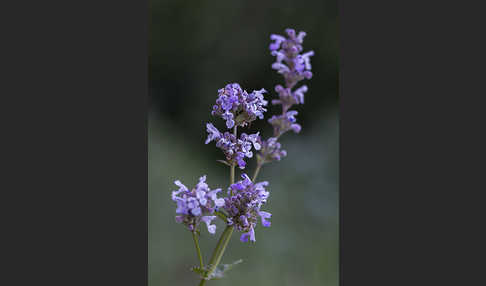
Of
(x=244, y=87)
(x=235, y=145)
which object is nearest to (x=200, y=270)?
(x=235, y=145)

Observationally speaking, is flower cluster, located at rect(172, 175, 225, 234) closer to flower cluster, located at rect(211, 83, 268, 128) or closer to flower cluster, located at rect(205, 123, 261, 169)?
flower cluster, located at rect(205, 123, 261, 169)

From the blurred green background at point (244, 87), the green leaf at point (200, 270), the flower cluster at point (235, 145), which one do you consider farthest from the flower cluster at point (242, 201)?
the blurred green background at point (244, 87)

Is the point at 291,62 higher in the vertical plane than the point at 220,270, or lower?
higher

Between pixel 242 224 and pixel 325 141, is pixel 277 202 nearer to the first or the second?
pixel 325 141

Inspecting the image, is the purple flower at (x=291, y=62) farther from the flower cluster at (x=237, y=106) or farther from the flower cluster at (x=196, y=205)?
the flower cluster at (x=196, y=205)

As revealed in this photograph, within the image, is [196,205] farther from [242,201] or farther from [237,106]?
[237,106]

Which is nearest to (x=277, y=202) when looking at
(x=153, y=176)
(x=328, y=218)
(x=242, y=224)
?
(x=328, y=218)

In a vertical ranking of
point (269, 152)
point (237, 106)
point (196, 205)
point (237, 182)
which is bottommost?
point (196, 205)
